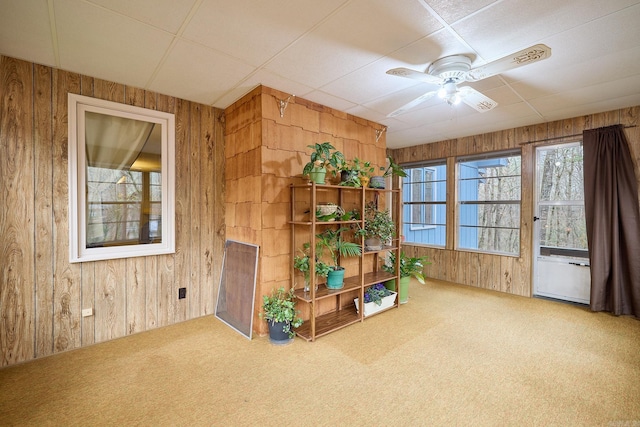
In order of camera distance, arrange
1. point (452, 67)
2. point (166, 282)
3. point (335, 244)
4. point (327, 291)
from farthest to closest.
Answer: point (335, 244) < point (166, 282) < point (327, 291) < point (452, 67)

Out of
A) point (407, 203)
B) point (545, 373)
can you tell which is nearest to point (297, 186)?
point (545, 373)

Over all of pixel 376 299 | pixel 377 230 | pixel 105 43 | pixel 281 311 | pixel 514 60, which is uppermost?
pixel 105 43

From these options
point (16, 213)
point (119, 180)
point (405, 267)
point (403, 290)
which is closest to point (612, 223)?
point (405, 267)

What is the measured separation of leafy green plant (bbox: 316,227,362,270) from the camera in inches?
115

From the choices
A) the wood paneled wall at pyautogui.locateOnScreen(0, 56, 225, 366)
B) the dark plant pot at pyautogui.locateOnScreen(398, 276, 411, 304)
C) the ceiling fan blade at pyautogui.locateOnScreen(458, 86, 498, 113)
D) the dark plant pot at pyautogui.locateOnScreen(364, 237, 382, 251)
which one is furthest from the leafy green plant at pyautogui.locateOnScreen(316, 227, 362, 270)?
the ceiling fan blade at pyautogui.locateOnScreen(458, 86, 498, 113)

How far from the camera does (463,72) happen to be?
2.16 meters

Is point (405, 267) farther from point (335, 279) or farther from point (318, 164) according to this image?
point (318, 164)

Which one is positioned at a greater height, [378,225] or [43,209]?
[43,209]

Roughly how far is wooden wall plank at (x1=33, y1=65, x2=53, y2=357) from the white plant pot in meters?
2.81

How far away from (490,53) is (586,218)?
104 inches

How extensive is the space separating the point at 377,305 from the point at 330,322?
2.05ft

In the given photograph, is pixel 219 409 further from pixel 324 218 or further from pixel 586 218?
pixel 586 218

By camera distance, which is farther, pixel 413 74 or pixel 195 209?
pixel 195 209

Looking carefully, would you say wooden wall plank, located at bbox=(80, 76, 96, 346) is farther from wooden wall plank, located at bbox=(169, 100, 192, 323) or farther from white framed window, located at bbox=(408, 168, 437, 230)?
white framed window, located at bbox=(408, 168, 437, 230)
